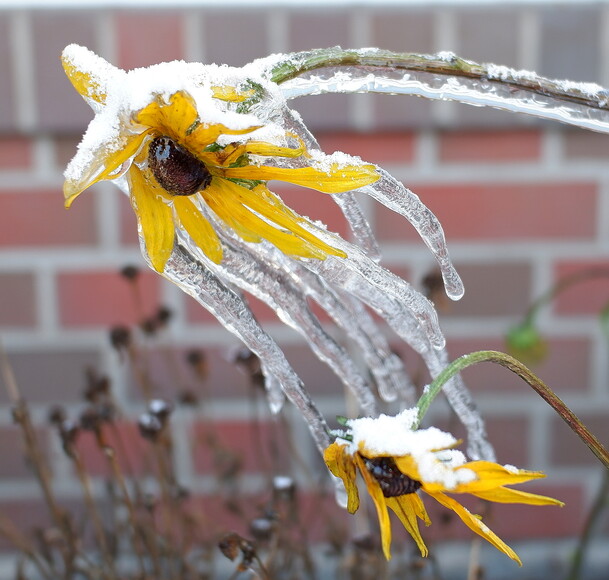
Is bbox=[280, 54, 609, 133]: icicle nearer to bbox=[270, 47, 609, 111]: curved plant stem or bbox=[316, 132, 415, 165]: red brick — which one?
bbox=[270, 47, 609, 111]: curved plant stem

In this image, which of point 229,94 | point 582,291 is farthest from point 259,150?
point 582,291

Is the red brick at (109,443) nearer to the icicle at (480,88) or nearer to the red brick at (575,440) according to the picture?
the red brick at (575,440)

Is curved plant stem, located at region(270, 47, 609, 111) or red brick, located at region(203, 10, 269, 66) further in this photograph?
red brick, located at region(203, 10, 269, 66)

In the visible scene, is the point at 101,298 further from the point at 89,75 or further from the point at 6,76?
the point at 89,75

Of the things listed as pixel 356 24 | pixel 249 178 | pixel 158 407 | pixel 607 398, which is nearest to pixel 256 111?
pixel 249 178

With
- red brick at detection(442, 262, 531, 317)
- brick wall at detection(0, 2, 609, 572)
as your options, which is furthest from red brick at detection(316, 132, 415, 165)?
red brick at detection(442, 262, 531, 317)

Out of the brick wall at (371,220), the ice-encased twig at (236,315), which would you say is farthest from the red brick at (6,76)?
the ice-encased twig at (236,315)
